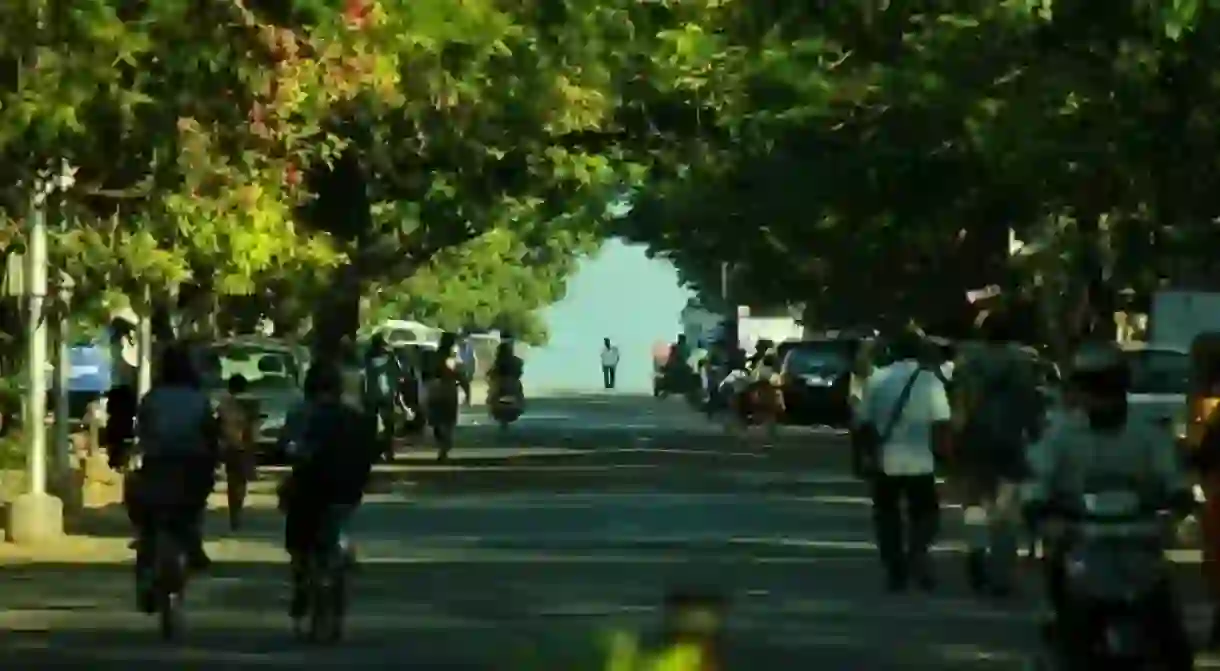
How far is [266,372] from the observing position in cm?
4309

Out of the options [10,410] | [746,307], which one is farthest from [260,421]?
[746,307]

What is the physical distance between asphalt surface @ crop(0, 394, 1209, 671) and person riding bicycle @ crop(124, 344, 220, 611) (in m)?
0.71

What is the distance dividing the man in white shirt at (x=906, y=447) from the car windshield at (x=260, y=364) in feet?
68.1

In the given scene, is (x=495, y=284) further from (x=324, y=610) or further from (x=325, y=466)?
(x=325, y=466)

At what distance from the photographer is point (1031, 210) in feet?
141

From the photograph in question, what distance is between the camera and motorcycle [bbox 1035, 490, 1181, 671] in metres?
11.9

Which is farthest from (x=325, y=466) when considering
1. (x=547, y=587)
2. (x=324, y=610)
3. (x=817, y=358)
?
(x=817, y=358)

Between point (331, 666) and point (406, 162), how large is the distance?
95.8 ft

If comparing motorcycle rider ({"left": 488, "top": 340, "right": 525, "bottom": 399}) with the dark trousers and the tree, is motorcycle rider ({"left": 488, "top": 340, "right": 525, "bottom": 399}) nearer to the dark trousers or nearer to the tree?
the tree

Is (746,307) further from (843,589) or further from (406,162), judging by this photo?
(843,589)

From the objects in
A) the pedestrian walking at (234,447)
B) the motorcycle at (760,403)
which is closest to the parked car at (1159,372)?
the pedestrian walking at (234,447)

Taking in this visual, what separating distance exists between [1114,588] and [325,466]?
22.8ft

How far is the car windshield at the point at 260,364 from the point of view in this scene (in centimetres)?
4278

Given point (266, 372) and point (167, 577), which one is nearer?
point (167, 577)
